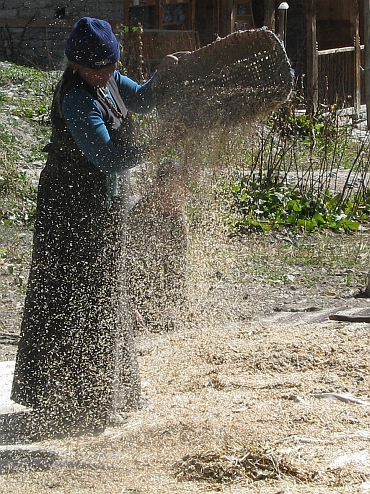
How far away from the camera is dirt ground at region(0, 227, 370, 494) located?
3.27m

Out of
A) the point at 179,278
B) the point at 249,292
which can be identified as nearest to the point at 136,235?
the point at 179,278

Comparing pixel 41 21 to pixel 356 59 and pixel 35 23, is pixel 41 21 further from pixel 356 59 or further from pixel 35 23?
pixel 356 59

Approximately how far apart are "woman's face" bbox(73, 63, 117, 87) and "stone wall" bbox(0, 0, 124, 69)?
1265 centimetres

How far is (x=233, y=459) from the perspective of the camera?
3.33m

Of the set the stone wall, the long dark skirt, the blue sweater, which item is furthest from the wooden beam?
the blue sweater

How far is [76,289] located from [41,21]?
43.0ft

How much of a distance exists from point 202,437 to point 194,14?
14696mm

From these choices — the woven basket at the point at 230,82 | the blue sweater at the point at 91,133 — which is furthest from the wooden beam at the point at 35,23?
the blue sweater at the point at 91,133

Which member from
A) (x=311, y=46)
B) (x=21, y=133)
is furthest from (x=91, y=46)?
(x=311, y=46)

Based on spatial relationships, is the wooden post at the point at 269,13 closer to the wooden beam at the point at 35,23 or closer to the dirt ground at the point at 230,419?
the wooden beam at the point at 35,23

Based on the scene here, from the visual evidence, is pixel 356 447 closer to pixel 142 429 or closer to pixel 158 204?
pixel 142 429

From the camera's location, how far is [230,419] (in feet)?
12.4

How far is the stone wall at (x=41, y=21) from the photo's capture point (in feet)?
52.5

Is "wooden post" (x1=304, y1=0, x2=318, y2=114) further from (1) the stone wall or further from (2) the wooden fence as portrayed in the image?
(1) the stone wall
